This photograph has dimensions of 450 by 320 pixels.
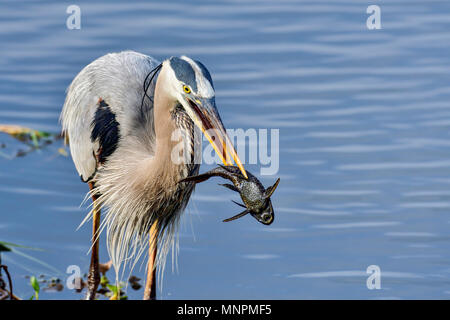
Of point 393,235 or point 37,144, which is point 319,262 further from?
point 37,144

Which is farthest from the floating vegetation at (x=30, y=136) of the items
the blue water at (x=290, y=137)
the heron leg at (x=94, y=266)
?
the heron leg at (x=94, y=266)

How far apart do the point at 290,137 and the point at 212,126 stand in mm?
2930

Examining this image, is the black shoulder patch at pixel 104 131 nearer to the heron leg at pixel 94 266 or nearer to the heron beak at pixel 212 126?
the heron leg at pixel 94 266

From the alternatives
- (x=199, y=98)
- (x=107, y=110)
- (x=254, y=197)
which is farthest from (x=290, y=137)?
(x=254, y=197)

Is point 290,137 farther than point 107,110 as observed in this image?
Yes

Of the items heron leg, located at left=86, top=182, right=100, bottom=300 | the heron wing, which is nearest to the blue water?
heron leg, located at left=86, top=182, right=100, bottom=300

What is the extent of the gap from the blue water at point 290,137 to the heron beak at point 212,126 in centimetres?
156

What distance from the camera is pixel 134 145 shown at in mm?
6109

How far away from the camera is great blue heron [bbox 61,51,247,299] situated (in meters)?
5.36

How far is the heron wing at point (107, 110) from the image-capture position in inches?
244

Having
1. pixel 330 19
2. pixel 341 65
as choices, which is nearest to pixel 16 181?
pixel 341 65

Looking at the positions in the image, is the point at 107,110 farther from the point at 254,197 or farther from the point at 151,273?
the point at 254,197

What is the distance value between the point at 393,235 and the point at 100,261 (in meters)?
2.09

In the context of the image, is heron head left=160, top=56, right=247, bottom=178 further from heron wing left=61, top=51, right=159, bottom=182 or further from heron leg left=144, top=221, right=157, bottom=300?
heron leg left=144, top=221, right=157, bottom=300
